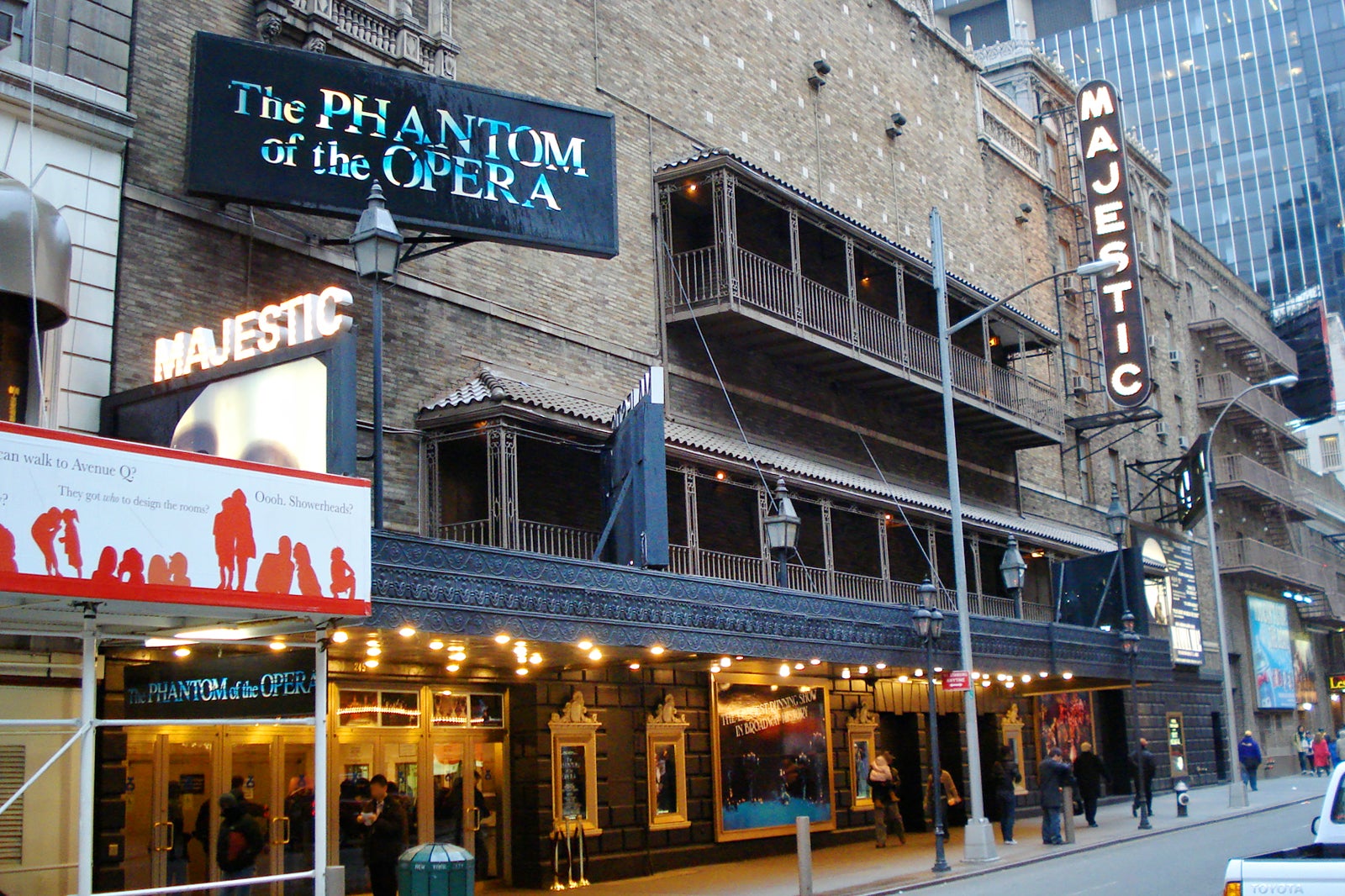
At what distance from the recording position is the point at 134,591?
1039 centimetres

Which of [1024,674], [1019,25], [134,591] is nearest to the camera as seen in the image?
[134,591]

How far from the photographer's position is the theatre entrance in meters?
15.6

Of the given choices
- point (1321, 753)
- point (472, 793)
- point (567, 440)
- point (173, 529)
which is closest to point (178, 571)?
point (173, 529)

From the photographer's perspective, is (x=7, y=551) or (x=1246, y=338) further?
(x=1246, y=338)

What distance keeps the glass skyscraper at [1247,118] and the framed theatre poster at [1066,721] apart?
69958 mm

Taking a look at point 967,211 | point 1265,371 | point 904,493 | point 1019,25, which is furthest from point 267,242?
point 1265,371

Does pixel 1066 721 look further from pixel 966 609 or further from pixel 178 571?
pixel 178 571

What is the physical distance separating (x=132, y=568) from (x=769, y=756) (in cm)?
1692

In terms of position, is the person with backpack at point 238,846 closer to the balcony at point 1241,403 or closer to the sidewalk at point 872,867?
the sidewalk at point 872,867

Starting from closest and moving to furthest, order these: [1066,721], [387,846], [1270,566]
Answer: [387,846], [1066,721], [1270,566]

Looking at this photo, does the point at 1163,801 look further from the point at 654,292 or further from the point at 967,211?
the point at 654,292

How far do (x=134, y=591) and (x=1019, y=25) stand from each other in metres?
41.7

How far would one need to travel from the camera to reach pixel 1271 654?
52.0 m

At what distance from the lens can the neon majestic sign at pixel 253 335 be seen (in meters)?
14.7
